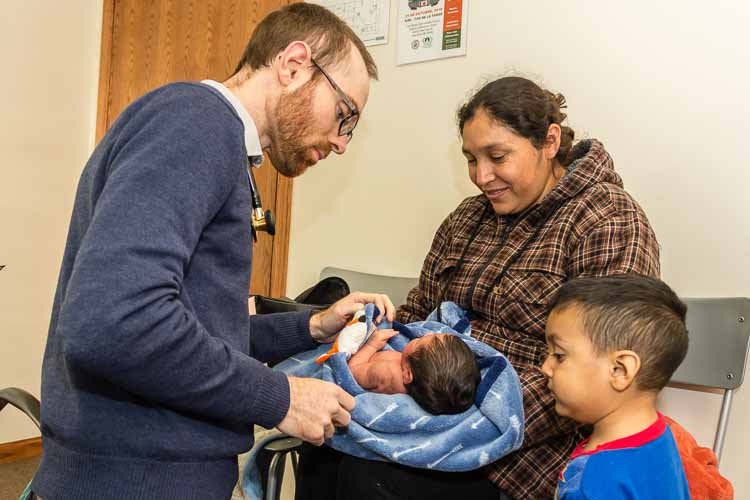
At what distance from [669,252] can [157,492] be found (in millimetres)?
1528

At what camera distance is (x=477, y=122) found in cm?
179

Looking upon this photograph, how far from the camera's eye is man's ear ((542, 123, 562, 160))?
1789 mm

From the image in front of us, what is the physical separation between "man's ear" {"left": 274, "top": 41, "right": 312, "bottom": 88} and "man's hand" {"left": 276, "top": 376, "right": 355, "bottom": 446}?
1.79 ft

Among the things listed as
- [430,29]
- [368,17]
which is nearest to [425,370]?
[430,29]

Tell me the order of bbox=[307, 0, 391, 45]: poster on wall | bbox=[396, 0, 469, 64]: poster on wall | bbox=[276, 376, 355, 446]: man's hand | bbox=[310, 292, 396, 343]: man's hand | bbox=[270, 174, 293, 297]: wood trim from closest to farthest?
bbox=[276, 376, 355, 446]: man's hand → bbox=[310, 292, 396, 343]: man's hand → bbox=[396, 0, 469, 64]: poster on wall → bbox=[307, 0, 391, 45]: poster on wall → bbox=[270, 174, 293, 297]: wood trim

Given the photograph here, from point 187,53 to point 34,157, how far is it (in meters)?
0.89

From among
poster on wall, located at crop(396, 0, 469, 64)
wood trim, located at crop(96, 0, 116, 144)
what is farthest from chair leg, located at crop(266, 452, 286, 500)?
wood trim, located at crop(96, 0, 116, 144)

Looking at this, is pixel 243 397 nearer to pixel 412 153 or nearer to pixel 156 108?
pixel 156 108

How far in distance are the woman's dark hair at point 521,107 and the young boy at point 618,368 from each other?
61cm

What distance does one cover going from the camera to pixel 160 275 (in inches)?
33.5

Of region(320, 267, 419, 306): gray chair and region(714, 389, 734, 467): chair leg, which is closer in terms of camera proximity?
region(714, 389, 734, 467): chair leg

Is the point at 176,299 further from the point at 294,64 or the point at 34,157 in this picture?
the point at 34,157

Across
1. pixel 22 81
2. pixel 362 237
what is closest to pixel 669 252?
pixel 362 237

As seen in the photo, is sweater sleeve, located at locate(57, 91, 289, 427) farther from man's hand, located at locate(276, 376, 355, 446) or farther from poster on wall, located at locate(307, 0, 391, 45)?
poster on wall, located at locate(307, 0, 391, 45)
